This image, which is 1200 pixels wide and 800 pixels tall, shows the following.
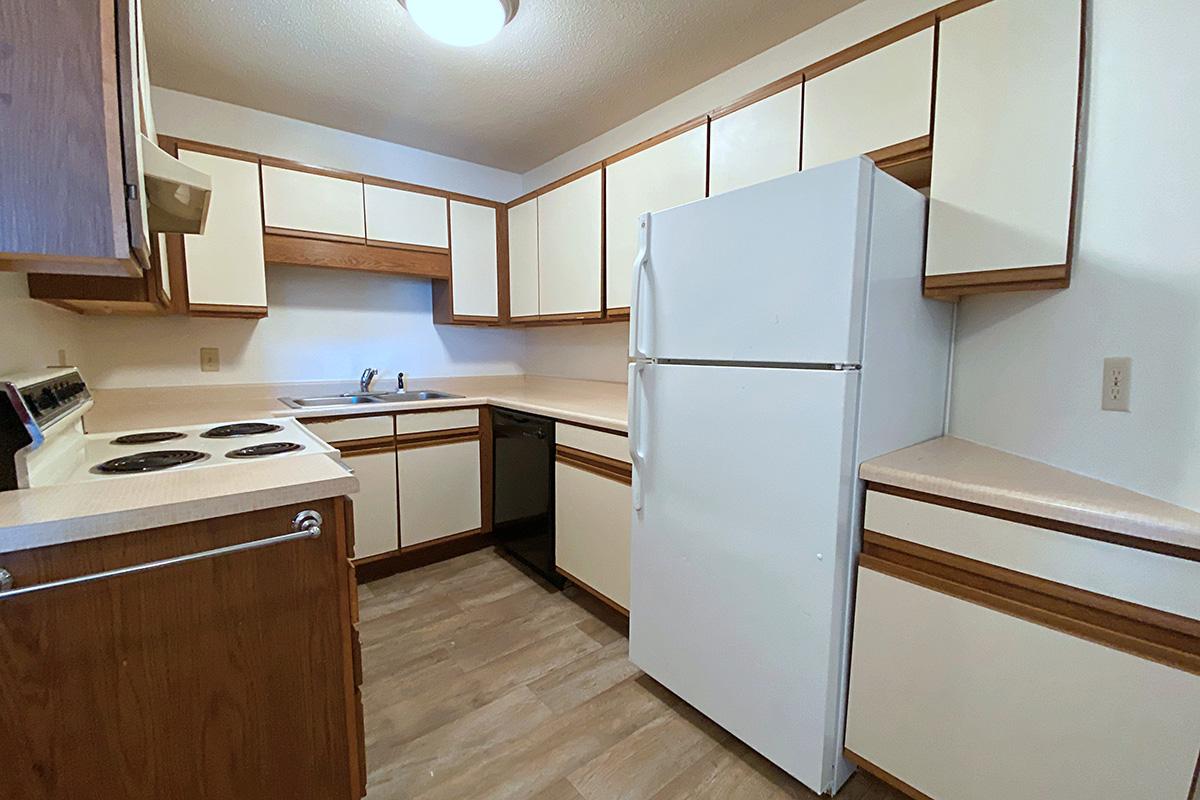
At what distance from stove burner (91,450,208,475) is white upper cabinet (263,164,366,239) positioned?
5.04 feet

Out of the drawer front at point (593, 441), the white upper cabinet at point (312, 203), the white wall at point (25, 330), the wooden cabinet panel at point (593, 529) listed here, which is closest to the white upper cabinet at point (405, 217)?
the white upper cabinet at point (312, 203)

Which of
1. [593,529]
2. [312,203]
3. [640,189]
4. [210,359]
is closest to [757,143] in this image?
[640,189]

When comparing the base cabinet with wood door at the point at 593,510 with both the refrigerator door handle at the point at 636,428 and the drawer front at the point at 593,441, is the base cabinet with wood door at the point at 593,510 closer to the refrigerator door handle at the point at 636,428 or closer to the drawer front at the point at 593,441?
the drawer front at the point at 593,441

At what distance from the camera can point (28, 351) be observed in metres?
1.42

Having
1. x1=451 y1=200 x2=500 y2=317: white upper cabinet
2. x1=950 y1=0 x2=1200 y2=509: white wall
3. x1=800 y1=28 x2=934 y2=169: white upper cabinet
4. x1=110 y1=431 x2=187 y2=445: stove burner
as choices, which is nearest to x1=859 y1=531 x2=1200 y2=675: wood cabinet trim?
x1=950 y1=0 x2=1200 y2=509: white wall

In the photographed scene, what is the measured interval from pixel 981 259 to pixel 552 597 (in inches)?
83.3

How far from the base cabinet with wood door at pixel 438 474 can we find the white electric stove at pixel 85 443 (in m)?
0.84

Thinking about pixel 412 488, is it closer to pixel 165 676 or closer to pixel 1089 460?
pixel 165 676

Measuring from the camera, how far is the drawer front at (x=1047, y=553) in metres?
0.88

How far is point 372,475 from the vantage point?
8.03ft

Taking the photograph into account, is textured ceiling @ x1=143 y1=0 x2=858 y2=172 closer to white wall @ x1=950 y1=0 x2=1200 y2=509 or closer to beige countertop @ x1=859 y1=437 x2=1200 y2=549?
white wall @ x1=950 y1=0 x2=1200 y2=509

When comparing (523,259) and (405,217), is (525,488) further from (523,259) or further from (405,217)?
(405,217)

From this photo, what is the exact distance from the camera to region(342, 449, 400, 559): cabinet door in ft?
7.93

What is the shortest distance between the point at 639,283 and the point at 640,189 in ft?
2.69
